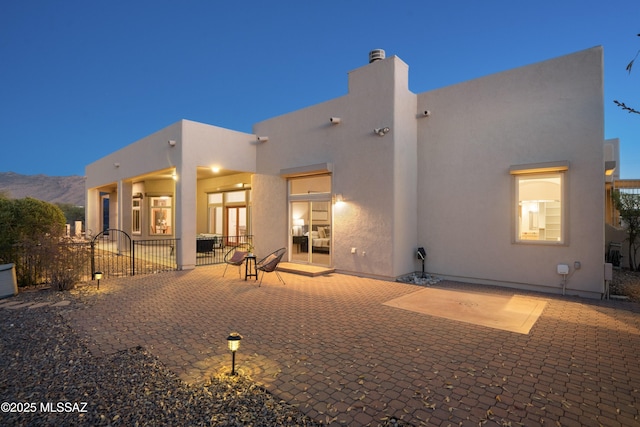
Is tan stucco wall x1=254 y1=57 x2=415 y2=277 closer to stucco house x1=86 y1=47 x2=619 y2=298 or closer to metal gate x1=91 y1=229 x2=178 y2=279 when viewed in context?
stucco house x1=86 y1=47 x2=619 y2=298

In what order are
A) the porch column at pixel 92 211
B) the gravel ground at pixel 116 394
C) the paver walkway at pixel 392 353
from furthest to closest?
the porch column at pixel 92 211
the paver walkway at pixel 392 353
the gravel ground at pixel 116 394

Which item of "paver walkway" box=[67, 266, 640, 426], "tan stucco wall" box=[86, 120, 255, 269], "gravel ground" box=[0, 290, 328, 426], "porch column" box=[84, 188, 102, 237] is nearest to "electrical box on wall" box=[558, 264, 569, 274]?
"paver walkway" box=[67, 266, 640, 426]

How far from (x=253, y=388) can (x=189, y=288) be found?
4807 millimetres

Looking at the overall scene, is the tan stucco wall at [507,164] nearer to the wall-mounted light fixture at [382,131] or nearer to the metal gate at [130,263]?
the wall-mounted light fixture at [382,131]

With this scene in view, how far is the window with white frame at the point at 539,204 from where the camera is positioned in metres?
6.74

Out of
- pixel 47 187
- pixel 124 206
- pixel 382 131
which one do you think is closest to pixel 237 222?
pixel 124 206

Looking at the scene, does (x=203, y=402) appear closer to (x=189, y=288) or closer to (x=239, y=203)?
(x=189, y=288)

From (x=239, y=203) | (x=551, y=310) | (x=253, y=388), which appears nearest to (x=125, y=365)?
(x=253, y=388)

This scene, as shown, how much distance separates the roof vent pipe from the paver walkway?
253 inches

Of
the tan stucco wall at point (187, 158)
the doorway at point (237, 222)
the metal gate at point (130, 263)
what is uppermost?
the tan stucco wall at point (187, 158)

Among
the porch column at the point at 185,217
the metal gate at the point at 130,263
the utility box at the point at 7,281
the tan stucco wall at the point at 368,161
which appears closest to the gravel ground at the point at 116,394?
the utility box at the point at 7,281

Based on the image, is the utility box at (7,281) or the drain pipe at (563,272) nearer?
the utility box at (7,281)

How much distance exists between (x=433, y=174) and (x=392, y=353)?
6.00 m

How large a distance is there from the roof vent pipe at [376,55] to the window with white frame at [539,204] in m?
4.57
